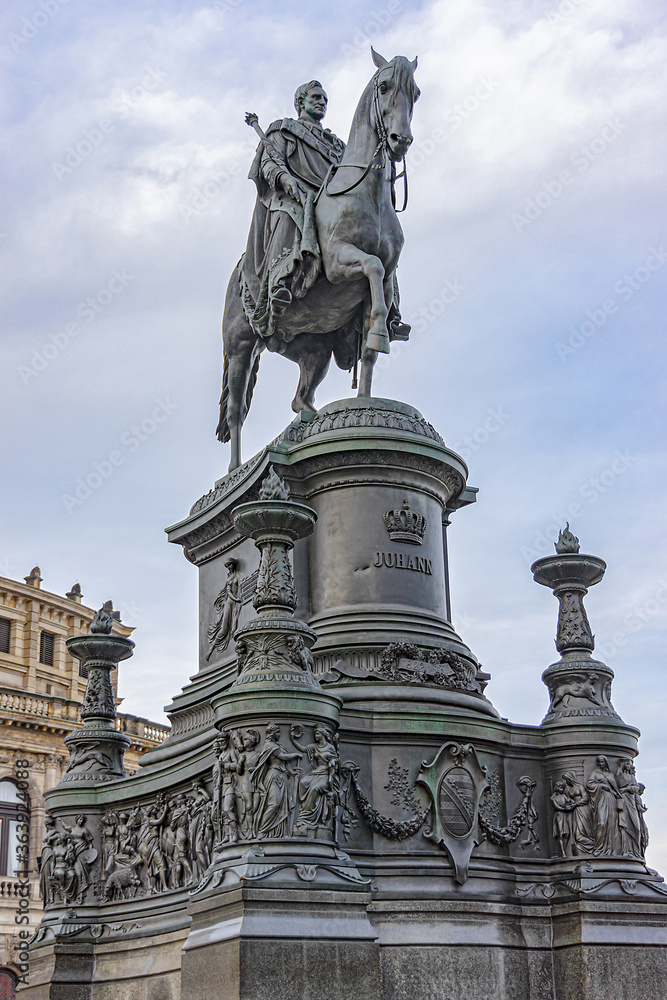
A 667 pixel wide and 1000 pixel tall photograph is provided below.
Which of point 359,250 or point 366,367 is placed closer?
point 359,250


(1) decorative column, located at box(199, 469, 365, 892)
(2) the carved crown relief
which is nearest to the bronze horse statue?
(2) the carved crown relief

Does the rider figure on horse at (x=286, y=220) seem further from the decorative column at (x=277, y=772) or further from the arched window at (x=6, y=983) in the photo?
the arched window at (x=6, y=983)

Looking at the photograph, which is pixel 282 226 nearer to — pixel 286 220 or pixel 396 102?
pixel 286 220

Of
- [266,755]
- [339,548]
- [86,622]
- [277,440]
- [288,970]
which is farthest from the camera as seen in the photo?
[86,622]

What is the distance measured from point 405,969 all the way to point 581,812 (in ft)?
9.09

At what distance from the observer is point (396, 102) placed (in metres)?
16.5

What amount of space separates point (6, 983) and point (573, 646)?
41.2 metres

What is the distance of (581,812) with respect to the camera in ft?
48.2

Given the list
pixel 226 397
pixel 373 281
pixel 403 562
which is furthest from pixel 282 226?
pixel 403 562

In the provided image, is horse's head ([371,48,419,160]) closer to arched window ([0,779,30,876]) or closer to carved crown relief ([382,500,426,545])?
carved crown relief ([382,500,426,545])

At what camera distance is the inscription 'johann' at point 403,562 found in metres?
15.6

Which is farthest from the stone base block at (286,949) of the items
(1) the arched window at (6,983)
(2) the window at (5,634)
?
(2) the window at (5,634)

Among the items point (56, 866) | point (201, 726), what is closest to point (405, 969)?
point (201, 726)

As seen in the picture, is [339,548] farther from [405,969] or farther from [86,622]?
[86,622]
